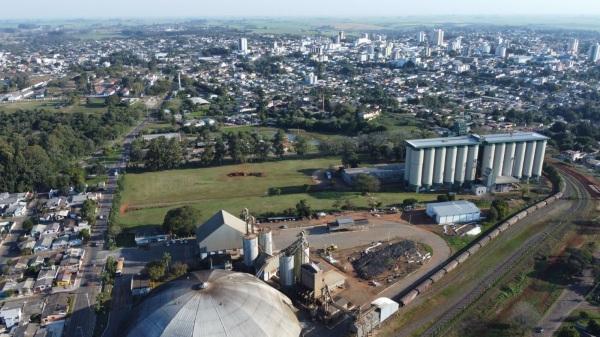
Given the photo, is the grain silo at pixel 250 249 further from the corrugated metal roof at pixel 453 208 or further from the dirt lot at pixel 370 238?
the corrugated metal roof at pixel 453 208

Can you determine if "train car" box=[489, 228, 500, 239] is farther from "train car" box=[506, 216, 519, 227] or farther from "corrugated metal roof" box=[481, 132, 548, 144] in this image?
"corrugated metal roof" box=[481, 132, 548, 144]

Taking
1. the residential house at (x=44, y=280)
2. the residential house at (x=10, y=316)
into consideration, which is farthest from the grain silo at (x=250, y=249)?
→ the residential house at (x=10, y=316)

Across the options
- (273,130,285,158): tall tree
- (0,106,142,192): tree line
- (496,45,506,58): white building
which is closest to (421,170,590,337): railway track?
(273,130,285,158): tall tree

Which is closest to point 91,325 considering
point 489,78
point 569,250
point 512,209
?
point 569,250

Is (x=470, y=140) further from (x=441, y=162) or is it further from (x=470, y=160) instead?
(x=441, y=162)

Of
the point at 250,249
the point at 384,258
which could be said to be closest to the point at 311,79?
the point at 384,258
